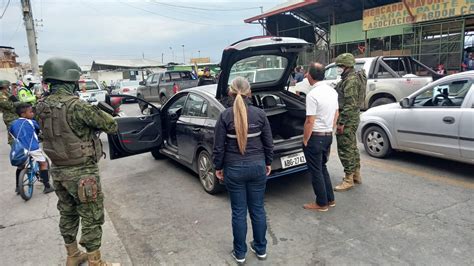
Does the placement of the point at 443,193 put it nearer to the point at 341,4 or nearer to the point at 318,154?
the point at 318,154

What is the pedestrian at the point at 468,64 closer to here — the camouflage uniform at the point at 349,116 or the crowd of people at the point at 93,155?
the camouflage uniform at the point at 349,116

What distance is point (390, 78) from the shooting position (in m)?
9.19

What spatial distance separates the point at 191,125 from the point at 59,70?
2.50m

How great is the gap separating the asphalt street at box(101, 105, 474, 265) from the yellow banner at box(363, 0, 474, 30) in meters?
10.8

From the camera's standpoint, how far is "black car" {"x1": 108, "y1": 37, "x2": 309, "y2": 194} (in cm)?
434

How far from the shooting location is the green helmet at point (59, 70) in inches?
104

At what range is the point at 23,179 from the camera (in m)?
4.85

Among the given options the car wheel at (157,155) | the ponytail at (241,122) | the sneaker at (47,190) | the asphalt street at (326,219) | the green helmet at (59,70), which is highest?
the green helmet at (59,70)

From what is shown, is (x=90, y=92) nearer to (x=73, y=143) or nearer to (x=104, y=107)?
(x=104, y=107)

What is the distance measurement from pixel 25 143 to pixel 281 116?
12.5 feet

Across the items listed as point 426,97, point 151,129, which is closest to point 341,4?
point 426,97

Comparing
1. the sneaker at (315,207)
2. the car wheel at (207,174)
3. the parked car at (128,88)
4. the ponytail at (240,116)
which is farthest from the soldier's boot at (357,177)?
the parked car at (128,88)

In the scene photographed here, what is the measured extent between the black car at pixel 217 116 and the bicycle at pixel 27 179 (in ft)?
3.75

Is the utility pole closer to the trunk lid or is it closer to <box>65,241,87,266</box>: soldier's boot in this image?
the trunk lid
